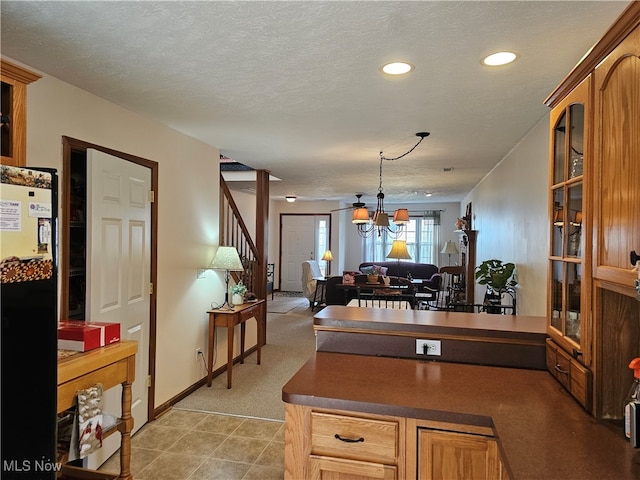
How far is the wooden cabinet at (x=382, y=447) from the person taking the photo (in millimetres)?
1427

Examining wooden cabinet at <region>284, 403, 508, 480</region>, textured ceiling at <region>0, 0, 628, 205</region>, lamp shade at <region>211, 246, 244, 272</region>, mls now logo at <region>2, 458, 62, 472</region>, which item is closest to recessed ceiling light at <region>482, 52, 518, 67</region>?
textured ceiling at <region>0, 0, 628, 205</region>

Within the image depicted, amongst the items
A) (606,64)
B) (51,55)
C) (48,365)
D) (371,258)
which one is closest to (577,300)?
(606,64)

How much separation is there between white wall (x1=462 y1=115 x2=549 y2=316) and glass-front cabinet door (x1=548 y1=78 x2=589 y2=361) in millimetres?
1127

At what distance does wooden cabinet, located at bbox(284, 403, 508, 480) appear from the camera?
4.68 ft

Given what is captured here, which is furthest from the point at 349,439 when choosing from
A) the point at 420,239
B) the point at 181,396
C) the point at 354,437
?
the point at 420,239

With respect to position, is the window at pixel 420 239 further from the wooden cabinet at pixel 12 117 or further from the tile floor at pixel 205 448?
the wooden cabinet at pixel 12 117

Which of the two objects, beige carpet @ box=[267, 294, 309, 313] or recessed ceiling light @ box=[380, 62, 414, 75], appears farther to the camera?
beige carpet @ box=[267, 294, 309, 313]

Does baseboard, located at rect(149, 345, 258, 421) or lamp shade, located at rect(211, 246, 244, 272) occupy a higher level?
lamp shade, located at rect(211, 246, 244, 272)

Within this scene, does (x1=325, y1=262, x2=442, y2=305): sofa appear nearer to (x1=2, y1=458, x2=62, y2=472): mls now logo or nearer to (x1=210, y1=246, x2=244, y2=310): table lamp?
(x1=210, y1=246, x2=244, y2=310): table lamp

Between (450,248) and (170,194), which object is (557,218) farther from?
→ (450,248)

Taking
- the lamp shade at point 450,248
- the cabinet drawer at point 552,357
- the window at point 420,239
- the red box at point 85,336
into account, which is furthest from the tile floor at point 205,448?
the window at point 420,239

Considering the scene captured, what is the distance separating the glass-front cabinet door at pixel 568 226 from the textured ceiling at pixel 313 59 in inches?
17.3

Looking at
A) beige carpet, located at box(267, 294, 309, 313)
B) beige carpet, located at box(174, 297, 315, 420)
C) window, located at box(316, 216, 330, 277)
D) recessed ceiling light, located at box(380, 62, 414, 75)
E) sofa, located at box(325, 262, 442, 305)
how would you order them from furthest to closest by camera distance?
window, located at box(316, 216, 330, 277)
beige carpet, located at box(267, 294, 309, 313)
sofa, located at box(325, 262, 442, 305)
beige carpet, located at box(174, 297, 315, 420)
recessed ceiling light, located at box(380, 62, 414, 75)

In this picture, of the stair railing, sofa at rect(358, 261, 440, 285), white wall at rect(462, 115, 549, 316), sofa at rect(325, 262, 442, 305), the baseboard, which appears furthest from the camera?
sofa at rect(358, 261, 440, 285)
